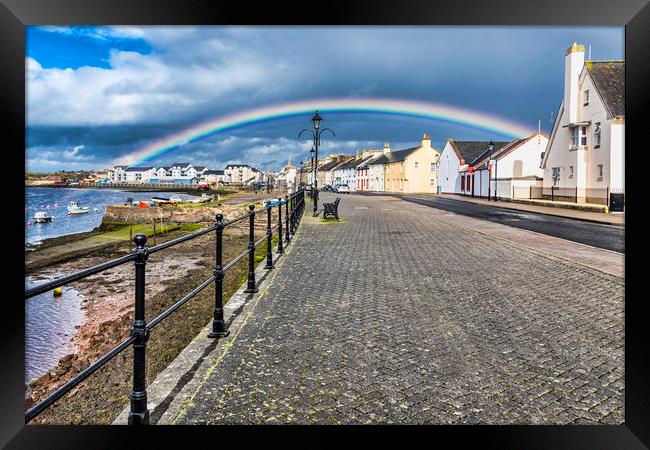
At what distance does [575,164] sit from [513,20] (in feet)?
118

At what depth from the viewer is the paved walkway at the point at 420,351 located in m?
3.59

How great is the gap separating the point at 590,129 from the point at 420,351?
3581 centimetres

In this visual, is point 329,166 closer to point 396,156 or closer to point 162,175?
point 396,156

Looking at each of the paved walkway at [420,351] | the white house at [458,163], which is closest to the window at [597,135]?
the white house at [458,163]

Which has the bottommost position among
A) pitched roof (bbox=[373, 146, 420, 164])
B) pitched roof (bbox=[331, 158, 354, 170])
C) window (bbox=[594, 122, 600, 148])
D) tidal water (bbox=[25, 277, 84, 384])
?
tidal water (bbox=[25, 277, 84, 384])

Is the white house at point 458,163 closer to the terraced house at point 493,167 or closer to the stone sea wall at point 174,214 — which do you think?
the terraced house at point 493,167

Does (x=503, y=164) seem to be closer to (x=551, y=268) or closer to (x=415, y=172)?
(x=415, y=172)

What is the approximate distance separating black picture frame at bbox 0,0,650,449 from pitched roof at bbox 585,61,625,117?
3304cm

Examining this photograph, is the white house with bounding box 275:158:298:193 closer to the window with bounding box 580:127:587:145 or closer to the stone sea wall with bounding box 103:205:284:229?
the stone sea wall with bounding box 103:205:284:229

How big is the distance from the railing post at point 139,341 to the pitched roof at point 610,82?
3500 centimetres

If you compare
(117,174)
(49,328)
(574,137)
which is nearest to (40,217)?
(49,328)

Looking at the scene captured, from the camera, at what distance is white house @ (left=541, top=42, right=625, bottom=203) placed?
32.2 metres

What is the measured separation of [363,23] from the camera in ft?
12.4

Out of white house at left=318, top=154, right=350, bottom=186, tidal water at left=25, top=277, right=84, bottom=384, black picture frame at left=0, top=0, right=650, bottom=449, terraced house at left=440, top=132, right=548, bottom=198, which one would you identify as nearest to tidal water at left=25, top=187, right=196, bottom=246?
black picture frame at left=0, top=0, right=650, bottom=449
